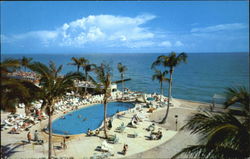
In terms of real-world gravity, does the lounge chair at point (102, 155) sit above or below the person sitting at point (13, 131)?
below

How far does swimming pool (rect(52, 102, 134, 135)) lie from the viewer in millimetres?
17994

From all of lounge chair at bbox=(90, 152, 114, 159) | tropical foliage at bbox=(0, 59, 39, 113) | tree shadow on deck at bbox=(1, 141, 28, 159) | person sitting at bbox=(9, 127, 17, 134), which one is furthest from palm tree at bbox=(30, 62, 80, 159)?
person sitting at bbox=(9, 127, 17, 134)

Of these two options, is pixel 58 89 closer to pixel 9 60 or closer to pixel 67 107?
pixel 9 60

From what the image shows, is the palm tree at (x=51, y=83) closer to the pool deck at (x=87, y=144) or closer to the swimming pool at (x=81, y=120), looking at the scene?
the pool deck at (x=87, y=144)

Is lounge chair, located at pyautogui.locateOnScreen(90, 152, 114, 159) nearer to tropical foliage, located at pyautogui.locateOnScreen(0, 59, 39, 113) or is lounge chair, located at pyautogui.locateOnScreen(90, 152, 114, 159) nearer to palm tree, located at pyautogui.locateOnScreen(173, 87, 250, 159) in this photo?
tropical foliage, located at pyautogui.locateOnScreen(0, 59, 39, 113)

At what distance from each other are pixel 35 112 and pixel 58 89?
13.6 m

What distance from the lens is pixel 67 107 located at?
24031 millimetres

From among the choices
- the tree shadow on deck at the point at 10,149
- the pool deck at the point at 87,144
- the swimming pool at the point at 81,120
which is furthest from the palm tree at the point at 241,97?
the swimming pool at the point at 81,120

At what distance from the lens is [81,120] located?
2127cm

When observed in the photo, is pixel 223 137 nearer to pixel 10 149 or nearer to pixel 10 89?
pixel 10 89

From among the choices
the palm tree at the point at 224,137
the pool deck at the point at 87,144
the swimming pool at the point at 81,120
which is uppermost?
the palm tree at the point at 224,137

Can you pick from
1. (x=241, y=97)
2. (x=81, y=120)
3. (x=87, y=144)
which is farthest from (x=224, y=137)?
(x=81, y=120)

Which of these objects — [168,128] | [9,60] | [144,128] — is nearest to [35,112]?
[144,128]

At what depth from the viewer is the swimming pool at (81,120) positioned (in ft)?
59.0
